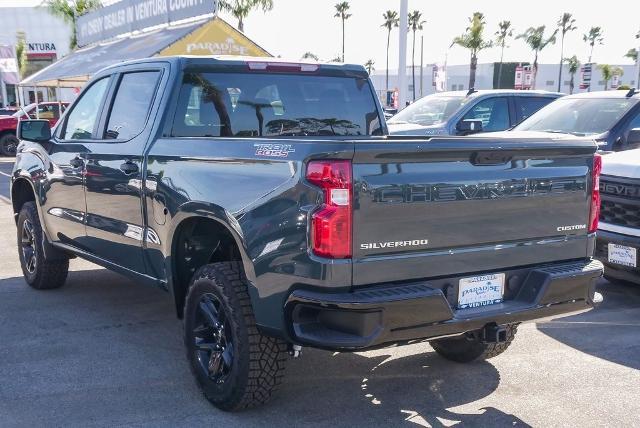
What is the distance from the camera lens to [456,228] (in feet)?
11.2

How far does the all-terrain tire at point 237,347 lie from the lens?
11.7 ft

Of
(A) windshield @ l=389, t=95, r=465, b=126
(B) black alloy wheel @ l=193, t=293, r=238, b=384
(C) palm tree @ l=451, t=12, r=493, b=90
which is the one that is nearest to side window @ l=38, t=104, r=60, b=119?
(A) windshield @ l=389, t=95, r=465, b=126

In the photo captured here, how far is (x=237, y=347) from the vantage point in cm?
360

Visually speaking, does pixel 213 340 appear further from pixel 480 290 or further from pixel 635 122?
pixel 635 122

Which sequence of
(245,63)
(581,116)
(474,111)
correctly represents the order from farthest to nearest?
(474,111) < (581,116) < (245,63)

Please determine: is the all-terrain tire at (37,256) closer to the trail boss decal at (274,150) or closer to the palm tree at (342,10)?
the trail boss decal at (274,150)

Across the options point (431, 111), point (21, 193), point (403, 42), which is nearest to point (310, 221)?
point (21, 193)

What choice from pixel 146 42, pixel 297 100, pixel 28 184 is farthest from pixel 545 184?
pixel 146 42

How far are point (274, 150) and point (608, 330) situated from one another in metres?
3.41

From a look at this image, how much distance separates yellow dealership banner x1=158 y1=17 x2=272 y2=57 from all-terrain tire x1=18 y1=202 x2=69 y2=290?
9873mm

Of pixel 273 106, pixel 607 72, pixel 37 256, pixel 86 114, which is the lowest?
pixel 37 256

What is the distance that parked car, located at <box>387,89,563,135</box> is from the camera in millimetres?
10836

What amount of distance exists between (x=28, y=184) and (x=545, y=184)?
479 cm

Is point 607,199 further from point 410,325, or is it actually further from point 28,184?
point 28,184
